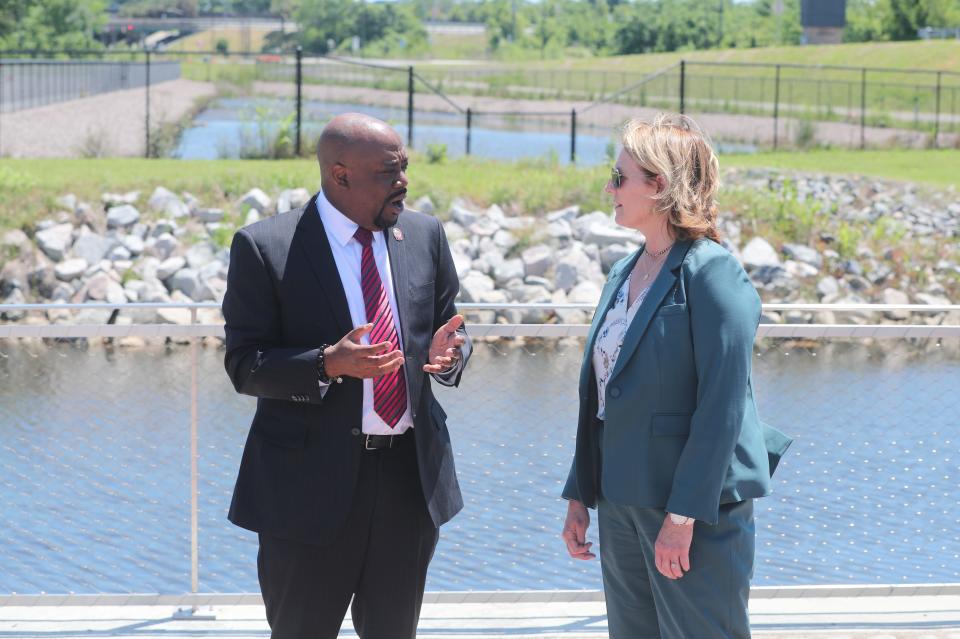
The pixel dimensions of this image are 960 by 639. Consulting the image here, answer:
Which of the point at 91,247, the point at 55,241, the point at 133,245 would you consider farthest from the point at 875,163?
the point at 55,241

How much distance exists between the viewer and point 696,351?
3.06 metres

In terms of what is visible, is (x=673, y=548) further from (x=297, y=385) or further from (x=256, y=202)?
(x=256, y=202)

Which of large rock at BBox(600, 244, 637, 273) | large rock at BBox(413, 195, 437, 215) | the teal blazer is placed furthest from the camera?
large rock at BBox(413, 195, 437, 215)

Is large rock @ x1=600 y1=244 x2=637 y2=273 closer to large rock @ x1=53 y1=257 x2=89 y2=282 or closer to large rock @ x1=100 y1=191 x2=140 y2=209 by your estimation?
large rock @ x1=100 y1=191 x2=140 y2=209

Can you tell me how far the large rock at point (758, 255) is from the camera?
17986mm

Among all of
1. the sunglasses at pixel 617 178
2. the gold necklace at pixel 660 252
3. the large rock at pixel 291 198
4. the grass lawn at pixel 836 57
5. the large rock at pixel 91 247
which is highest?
the grass lawn at pixel 836 57

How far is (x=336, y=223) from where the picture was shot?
3.31 m

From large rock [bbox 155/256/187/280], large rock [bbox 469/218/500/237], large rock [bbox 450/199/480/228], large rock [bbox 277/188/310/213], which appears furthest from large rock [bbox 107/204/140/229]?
large rock [bbox 469/218/500/237]

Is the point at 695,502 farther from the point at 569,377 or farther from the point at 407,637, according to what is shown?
the point at 569,377

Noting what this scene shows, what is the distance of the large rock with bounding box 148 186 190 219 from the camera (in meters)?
18.6

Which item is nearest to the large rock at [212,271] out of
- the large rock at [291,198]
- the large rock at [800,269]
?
the large rock at [291,198]

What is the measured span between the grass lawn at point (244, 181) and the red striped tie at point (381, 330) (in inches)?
614

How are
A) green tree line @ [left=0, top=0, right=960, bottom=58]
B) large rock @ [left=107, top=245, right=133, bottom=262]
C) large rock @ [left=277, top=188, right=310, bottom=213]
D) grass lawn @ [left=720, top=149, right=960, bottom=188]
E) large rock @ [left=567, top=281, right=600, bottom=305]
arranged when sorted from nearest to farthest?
large rock @ [left=567, top=281, right=600, bottom=305] < large rock @ [left=107, top=245, right=133, bottom=262] < large rock @ [left=277, top=188, right=310, bottom=213] < grass lawn @ [left=720, top=149, right=960, bottom=188] < green tree line @ [left=0, top=0, right=960, bottom=58]

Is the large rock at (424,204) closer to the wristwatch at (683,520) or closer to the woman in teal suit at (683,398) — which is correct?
the woman in teal suit at (683,398)
